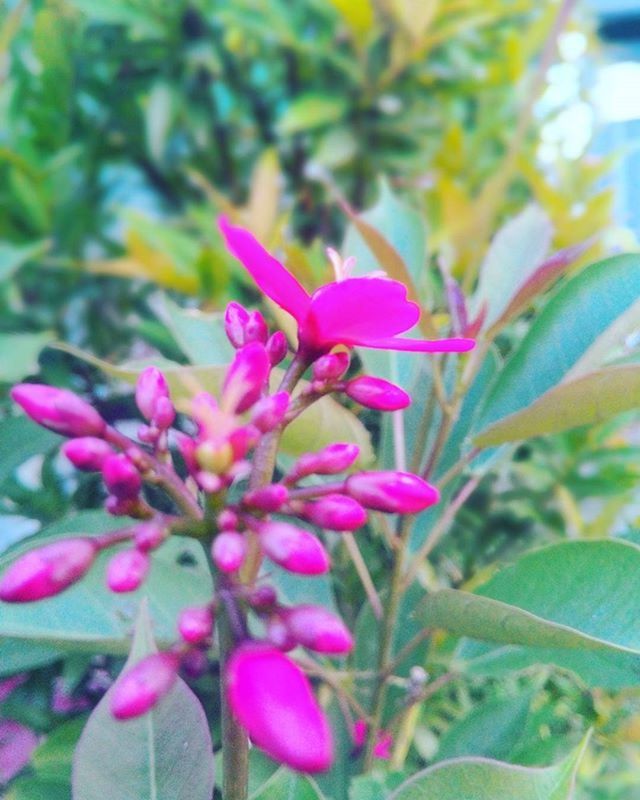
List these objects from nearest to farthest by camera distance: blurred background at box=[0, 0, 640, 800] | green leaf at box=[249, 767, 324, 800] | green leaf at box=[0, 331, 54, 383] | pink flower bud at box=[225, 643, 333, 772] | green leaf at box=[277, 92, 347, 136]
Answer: pink flower bud at box=[225, 643, 333, 772]
green leaf at box=[249, 767, 324, 800]
green leaf at box=[0, 331, 54, 383]
blurred background at box=[0, 0, 640, 800]
green leaf at box=[277, 92, 347, 136]

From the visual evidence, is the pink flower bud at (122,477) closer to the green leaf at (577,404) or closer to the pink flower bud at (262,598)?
the pink flower bud at (262,598)

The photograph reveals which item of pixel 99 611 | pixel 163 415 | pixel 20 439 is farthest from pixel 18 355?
pixel 163 415

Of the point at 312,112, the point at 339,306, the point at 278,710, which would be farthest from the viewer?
the point at 312,112

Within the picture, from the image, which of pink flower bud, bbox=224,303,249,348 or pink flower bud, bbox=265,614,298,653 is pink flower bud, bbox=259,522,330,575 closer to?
pink flower bud, bbox=265,614,298,653

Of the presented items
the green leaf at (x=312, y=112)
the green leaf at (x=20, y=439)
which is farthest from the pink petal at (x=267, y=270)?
the green leaf at (x=312, y=112)

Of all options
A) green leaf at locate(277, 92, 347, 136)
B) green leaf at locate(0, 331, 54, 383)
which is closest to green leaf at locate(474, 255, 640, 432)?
green leaf at locate(0, 331, 54, 383)

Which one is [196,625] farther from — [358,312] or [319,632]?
[358,312]
